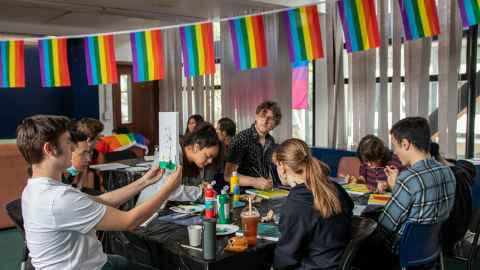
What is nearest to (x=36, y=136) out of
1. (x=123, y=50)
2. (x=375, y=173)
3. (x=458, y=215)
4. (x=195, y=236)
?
(x=195, y=236)

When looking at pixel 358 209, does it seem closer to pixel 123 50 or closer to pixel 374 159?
pixel 374 159

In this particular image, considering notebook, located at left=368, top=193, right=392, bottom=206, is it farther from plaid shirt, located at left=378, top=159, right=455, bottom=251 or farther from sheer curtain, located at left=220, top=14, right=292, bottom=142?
sheer curtain, located at left=220, top=14, right=292, bottom=142

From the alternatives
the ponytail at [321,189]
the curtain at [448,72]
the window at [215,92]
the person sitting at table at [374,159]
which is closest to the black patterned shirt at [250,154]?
the person sitting at table at [374,159]

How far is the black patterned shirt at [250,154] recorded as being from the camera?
136 inches

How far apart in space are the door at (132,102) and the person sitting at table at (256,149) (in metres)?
5.40

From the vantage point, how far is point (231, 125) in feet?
14.8

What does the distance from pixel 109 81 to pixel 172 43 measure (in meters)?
3.56

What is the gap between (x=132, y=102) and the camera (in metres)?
8.74

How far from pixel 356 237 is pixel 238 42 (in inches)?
100

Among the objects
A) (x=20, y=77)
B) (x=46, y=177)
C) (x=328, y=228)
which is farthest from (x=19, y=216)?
(x=20, y=77)

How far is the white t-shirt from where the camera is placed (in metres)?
1.61

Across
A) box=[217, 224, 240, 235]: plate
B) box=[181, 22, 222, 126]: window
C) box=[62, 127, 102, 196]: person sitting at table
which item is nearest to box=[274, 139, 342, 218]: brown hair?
box=[217, 224, 240, 235]: plate

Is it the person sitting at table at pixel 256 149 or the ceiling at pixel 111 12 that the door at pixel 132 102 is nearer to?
the ceiling at pixel 111 12

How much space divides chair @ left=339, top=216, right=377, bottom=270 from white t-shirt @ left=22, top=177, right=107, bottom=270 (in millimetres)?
968
